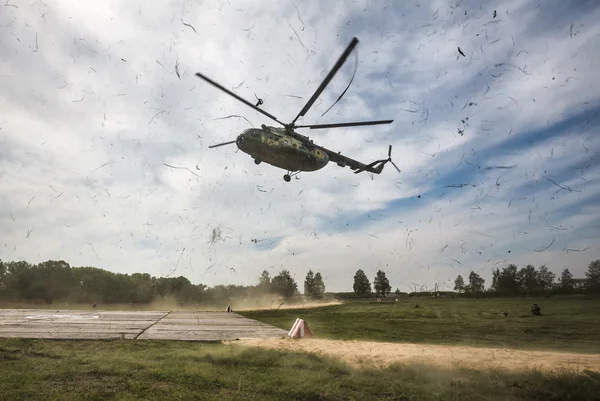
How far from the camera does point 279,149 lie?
75.2 feet

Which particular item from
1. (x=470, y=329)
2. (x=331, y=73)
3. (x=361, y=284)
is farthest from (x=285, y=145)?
(x=361, y=284)

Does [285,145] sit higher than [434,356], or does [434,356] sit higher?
[285,145]

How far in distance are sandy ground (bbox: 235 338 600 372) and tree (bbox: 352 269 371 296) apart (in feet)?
516

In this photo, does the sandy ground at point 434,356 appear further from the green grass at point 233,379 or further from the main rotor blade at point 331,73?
the main rotor blade at point 331,73

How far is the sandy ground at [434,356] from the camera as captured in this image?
1322 cm

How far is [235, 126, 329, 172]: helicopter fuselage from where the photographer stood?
72.8 ft

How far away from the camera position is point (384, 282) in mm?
183375

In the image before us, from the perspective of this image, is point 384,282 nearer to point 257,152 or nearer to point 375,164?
point 375,164

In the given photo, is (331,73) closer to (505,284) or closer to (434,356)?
(434,356)

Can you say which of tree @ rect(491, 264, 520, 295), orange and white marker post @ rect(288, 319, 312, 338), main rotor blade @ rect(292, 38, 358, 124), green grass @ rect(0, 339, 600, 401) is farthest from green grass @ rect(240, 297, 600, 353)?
tree @ rect(491, 264, 520, 295)

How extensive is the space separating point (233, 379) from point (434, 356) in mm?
9206

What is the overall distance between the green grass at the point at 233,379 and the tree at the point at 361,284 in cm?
16280

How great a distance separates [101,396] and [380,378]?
26.0ft

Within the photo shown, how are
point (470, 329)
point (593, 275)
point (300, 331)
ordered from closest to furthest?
1. point (300, 331)
2. point (470, 329)
3. point (593, 275)
